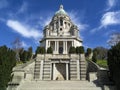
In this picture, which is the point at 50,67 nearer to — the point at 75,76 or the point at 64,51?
the point at 75,76

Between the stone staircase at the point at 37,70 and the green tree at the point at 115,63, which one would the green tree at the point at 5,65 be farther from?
the green tree at the point at 115,63

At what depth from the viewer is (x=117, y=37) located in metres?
56.6

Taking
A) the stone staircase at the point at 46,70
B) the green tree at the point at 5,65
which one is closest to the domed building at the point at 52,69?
the stone staircase at the point at 46,70

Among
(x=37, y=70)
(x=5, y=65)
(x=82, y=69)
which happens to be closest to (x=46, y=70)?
(x=37, y=70)

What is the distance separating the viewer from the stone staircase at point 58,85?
85.9 feet

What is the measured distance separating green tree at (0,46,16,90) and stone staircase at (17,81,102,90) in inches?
122

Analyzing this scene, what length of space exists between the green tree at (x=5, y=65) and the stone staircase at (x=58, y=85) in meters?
3.09

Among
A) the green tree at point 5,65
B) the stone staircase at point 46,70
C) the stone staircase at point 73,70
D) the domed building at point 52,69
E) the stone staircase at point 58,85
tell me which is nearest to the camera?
the green tree at point 5,65

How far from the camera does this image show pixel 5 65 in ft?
79.7

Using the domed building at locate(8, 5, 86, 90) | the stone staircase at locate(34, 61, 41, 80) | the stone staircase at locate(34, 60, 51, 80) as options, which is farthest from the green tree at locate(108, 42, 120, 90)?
the stone staircase at locate(34, 61, 41, 80)

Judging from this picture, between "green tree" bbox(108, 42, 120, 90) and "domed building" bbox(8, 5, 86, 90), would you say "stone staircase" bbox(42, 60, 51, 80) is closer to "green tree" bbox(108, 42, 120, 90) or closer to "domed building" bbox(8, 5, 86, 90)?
"domed building" bbox(8, 5, 86, 90)

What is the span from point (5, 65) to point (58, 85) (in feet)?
25.7

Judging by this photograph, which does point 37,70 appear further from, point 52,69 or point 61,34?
point 61,34

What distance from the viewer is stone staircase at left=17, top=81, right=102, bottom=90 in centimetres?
2619
